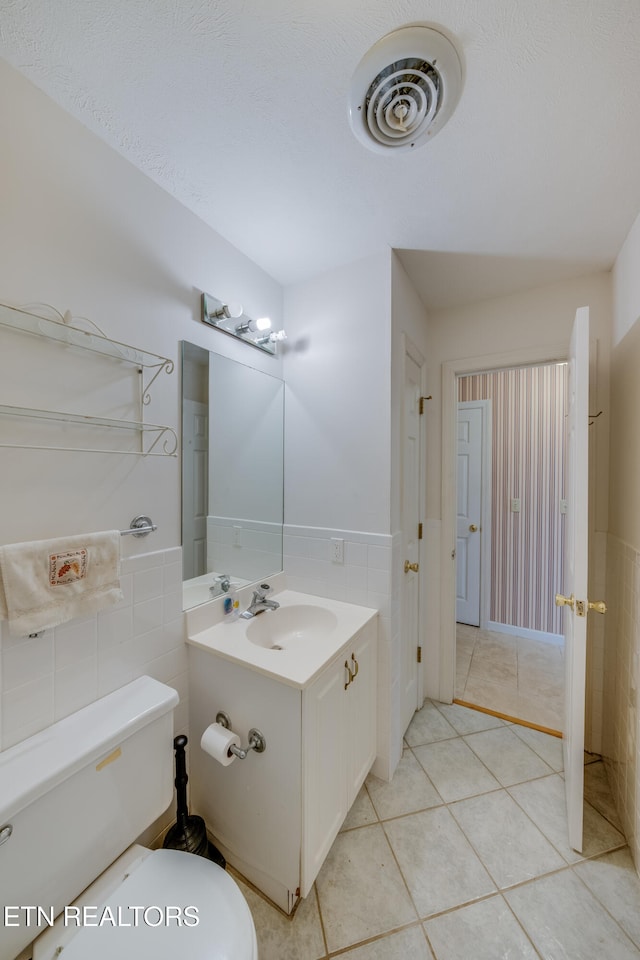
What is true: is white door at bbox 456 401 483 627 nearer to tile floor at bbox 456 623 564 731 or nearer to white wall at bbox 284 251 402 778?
tile floor at bbox 456 623 564 731

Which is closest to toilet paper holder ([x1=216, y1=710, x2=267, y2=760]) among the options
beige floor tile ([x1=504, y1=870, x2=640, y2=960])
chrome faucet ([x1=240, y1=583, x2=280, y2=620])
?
chrome faucet ([x1=240, y1=583, x2=280, y2=620])

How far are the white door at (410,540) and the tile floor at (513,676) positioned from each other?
1.76 feet

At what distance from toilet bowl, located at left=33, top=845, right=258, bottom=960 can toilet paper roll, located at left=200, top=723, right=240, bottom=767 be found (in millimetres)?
225

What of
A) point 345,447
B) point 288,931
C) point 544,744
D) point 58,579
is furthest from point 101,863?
point 544,744

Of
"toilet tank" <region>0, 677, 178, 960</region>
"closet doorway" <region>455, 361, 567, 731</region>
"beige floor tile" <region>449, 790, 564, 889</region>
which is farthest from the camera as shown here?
"closet doorway" <region>455, 361, 567, 731</region>

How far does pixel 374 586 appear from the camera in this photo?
5.09 ft

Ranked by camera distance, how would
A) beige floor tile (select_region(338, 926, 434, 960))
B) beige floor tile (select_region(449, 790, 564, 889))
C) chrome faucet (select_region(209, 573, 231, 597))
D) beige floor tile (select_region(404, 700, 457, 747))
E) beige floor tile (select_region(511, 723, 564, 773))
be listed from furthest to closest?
beige floor tile (select_region(404, 700, 457, 747)), beige floor tile (select_region(511, 723, 564, 773)), chrome faucet (select_region(209, 573, 231, 597)), beige floor tile (select_region(449, 790, 564, 889)), beige floor tile (select_region(338, 926, 434, 960))

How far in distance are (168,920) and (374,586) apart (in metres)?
1.11

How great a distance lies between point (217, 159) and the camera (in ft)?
3.64

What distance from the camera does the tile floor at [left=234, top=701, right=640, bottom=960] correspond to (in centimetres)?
101

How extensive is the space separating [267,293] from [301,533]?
4.14 ft

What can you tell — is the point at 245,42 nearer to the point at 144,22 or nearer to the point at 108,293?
the point at 144,22

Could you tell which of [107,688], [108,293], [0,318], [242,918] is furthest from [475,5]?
[242,918]

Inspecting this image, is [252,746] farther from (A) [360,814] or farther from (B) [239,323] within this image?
(B) [239,323]
